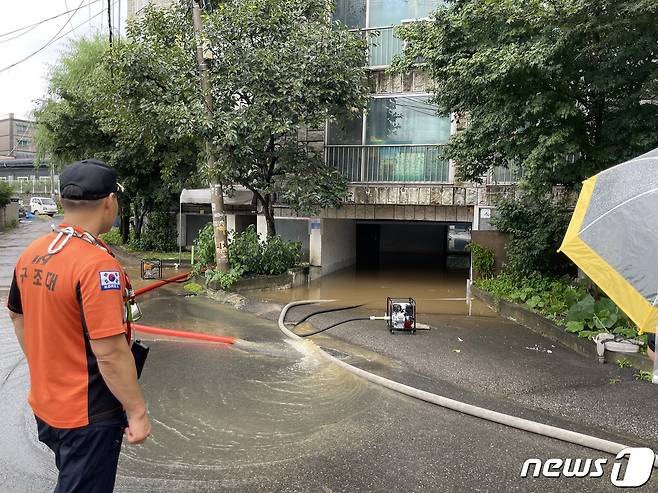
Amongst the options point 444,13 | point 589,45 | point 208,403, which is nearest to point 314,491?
point 208,403

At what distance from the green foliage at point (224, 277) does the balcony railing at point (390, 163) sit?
3.90 metres

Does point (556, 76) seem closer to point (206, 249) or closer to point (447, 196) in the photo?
point (447, 196)

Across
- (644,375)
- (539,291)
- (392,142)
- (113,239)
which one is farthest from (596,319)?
(113,239)

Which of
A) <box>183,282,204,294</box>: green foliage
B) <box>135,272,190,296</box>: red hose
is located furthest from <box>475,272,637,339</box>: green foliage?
<box>135,272,190,296</box>: red hose

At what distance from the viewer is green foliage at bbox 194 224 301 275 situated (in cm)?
1143

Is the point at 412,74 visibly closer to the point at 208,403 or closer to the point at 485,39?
the point at 485,39

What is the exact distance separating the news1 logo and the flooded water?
568 centimetres

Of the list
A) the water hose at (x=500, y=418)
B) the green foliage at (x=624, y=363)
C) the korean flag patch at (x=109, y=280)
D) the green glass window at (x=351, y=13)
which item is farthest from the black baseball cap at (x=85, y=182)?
the green glass window at (x=351, y=13)

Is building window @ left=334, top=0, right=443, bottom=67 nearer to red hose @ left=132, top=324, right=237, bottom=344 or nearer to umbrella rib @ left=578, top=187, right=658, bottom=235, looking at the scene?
red hose @ left=132, top=324, right=237, bottom=344

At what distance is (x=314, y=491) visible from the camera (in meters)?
3.41

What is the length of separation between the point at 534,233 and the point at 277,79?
6.11m

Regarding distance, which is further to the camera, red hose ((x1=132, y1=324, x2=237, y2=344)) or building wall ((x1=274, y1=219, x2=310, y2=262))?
building wall ((x1=274, y1=219, x2=310, y2=262))

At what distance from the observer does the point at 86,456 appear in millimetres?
2174

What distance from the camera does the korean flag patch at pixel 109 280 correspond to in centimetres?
Result: 207
